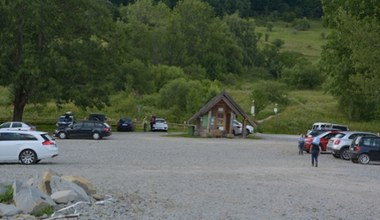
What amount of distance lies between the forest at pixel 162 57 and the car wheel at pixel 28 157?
75.9ft

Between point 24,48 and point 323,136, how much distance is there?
95.1ft

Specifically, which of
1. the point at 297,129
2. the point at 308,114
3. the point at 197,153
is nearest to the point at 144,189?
the point at 197,153

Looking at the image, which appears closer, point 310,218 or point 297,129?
point 310,218

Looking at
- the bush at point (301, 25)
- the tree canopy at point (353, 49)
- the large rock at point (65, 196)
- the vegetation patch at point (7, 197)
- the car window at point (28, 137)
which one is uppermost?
the bush at point (301, 25)

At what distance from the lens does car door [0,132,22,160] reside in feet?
92.9

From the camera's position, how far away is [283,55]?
138625 millimetres

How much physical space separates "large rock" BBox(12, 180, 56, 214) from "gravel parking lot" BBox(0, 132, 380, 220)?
4.22 feet

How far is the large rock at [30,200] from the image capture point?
50.1ft

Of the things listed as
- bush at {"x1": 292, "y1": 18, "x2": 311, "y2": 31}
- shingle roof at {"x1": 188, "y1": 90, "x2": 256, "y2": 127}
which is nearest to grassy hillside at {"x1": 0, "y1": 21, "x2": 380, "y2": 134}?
shingle roof at {"x1": 188, "y1": 90, "x2": 256, "y2": 127}

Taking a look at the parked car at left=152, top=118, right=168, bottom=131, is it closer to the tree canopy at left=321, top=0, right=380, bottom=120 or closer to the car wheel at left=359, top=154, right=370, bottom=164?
the tree canopy at left=321, top=0, right=380, bottom=120

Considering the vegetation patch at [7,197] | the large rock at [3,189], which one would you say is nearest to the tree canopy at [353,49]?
the large rock at [3,189]

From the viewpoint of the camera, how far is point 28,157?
1133 inches

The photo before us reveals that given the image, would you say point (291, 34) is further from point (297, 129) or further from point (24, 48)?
point (24, 48)

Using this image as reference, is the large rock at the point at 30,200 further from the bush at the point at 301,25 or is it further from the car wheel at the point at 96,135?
the bush at the point at 301,25
